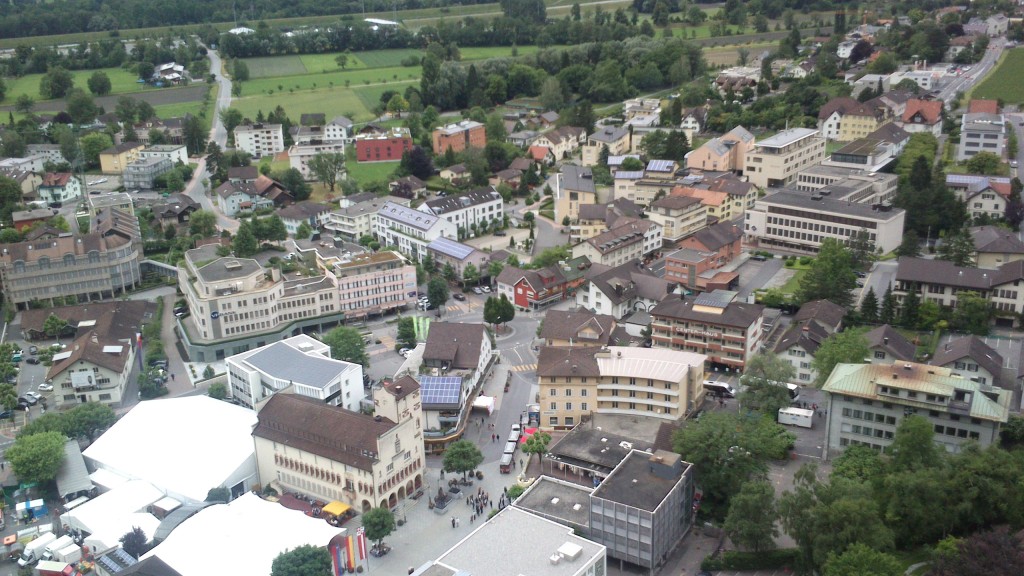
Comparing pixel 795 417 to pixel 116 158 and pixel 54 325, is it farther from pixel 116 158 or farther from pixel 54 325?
pixel 116 158

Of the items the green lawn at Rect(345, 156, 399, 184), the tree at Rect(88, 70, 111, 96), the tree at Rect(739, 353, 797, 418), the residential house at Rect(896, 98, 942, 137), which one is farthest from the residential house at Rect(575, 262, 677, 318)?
the tree at Rect(88, 70, 111, 96)

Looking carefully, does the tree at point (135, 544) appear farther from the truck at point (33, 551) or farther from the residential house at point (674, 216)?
the residential house at point (674, 216)

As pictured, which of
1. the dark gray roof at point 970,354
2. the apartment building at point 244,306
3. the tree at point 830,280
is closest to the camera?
the dark gray roof at point 970,354

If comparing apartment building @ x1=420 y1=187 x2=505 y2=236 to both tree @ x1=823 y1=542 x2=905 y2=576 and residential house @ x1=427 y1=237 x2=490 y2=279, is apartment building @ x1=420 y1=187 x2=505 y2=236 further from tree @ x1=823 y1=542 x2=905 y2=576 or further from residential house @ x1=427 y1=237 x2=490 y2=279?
tree @ x1=823 y1=542 x2=905 y2=576

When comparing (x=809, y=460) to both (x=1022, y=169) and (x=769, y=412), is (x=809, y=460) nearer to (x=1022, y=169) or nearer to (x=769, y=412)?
(x=769, y=412)

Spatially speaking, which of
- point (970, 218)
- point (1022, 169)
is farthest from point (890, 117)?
point (970, 218)

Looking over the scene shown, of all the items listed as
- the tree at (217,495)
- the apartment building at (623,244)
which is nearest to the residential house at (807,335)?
the apartment building at (623,244)
